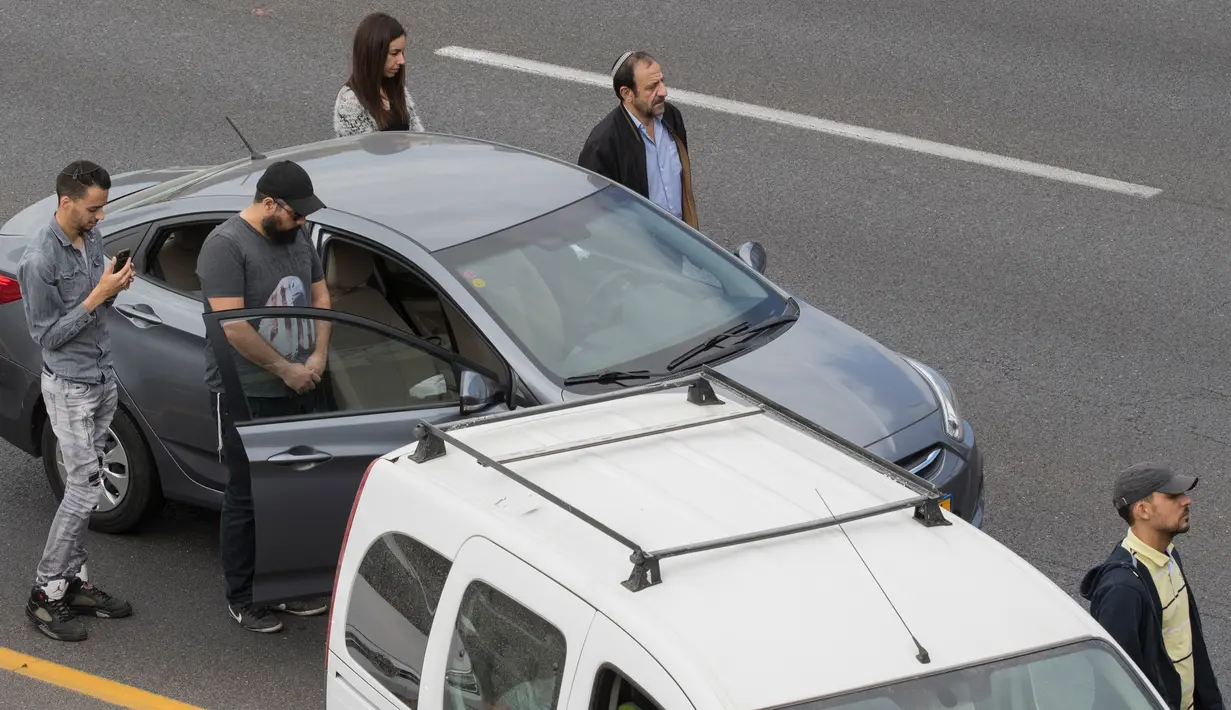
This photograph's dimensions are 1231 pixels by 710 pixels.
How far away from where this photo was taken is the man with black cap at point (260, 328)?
6.02 m

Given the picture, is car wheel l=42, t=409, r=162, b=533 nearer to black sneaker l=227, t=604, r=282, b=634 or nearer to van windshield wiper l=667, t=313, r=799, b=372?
black sneaker l=227, t=604, r=282, b=634

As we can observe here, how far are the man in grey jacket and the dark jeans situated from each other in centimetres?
49

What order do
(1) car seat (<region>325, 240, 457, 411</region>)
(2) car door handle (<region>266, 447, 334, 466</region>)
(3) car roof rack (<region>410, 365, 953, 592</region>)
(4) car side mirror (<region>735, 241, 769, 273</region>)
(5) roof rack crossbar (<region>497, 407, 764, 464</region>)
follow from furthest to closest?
(4) car side mirror (<region>735, 241, 769, 273</region>) → (1) car seat (<region>325, 240, 457, 411</region>) → (2) car door handle (<region>266, 447, 334, 466</region>) → (5) roof rack crossbar (<region>497, 407, 764, 464</region>) → (3) car roof rack (<region>410, 365, 953, 592</region>)

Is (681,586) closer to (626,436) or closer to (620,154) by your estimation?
(626,436)

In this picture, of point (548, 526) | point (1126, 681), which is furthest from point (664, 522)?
point (1126, 681)

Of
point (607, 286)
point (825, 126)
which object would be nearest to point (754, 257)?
point (607, 286)

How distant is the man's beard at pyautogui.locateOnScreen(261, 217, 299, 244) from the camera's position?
6.25 meters

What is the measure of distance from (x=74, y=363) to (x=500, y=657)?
9.45 ft

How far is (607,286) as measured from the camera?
22.0 ft

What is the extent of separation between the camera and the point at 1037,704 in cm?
380

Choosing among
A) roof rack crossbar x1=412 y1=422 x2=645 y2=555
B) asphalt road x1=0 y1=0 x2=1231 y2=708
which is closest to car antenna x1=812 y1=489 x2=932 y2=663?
roof rack crossbar x1=412 y1=422 x2=645 y2=555

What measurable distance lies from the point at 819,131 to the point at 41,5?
21.8 feet

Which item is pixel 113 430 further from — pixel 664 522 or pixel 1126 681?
pixel 1126 681

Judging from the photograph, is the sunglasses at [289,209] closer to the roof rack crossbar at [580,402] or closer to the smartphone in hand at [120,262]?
the smartphone in hand at [120,262]
